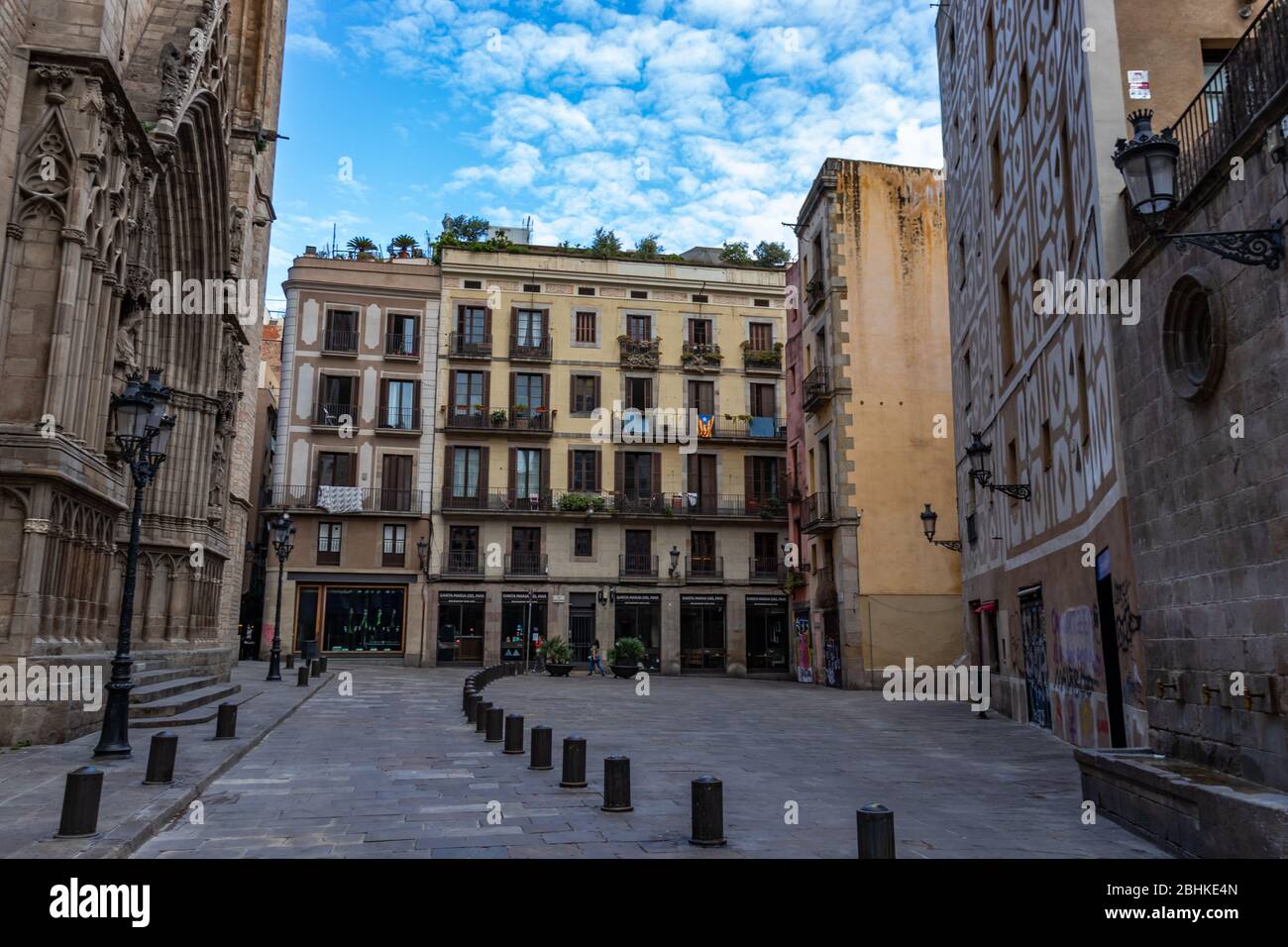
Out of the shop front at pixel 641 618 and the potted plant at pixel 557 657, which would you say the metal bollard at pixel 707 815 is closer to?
the potted plant at pixel 557 657

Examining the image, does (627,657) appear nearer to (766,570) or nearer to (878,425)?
(766,570)

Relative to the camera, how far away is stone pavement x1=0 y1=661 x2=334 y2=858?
249 inches

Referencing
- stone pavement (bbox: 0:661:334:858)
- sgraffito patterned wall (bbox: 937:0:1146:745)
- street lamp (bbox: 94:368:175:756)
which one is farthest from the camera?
sgraffito patterned wall (bbox: 937:0:1146:745)

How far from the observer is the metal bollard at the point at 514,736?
1197cm

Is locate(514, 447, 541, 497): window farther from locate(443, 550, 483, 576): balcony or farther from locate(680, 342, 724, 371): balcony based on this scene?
locate(680, 342, 724, 371): balcony

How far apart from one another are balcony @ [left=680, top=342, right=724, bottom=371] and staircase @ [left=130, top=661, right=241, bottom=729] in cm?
2873

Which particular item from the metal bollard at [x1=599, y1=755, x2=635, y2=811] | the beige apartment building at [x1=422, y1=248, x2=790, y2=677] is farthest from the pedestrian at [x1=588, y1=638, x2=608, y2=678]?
the metal bollard at [x1=599, y1=755, x2=635, y2=811]

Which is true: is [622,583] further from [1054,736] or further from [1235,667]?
[1235,667]

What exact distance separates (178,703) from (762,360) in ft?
111

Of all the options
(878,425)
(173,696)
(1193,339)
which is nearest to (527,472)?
(878,425)

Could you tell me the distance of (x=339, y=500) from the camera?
4022 cm

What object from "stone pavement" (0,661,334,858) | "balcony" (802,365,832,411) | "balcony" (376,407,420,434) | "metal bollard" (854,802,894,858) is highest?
"balcony" (376,407,420,434)

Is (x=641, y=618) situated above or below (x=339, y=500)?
below
